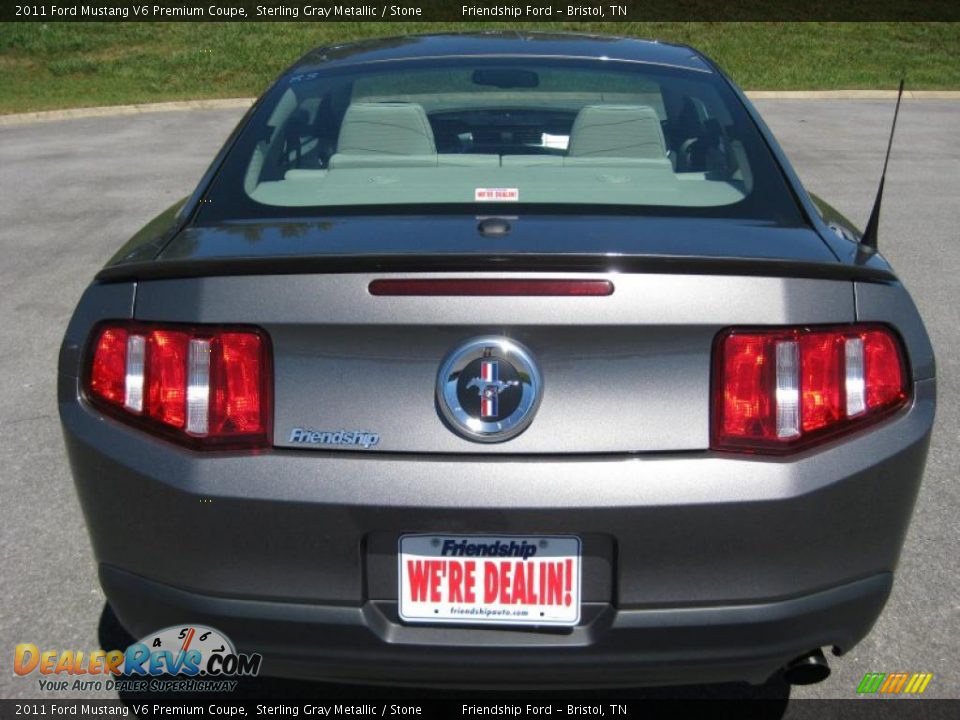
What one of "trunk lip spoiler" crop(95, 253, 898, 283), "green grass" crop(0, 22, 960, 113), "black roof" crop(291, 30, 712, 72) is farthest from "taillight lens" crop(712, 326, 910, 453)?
"green grass" crop(0, 22, 960, 113)

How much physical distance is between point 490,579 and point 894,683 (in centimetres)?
136

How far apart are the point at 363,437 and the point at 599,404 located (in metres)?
0.45

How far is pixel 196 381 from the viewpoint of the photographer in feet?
7.59

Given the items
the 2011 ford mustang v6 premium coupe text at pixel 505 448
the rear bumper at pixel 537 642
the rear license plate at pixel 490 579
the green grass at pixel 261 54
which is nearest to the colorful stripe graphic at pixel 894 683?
the 2011 ford mustang v6 premium coupe text at pixel 505 448

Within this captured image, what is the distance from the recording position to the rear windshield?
2.83m

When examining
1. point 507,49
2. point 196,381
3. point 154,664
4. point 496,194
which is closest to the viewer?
point 196,381

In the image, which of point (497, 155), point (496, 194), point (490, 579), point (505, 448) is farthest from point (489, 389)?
point (497, 155)

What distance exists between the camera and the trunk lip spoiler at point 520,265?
223cm

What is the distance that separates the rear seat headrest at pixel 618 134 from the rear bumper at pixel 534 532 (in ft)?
4.42

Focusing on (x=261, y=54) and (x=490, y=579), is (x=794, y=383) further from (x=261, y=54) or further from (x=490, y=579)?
(x=261, y=54)

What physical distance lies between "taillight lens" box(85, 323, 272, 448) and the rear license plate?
39 centimetres

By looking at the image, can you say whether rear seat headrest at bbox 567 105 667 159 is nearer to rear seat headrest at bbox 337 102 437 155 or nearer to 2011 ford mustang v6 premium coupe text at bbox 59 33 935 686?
rear seat headrest at bbox 337 102 437 155
